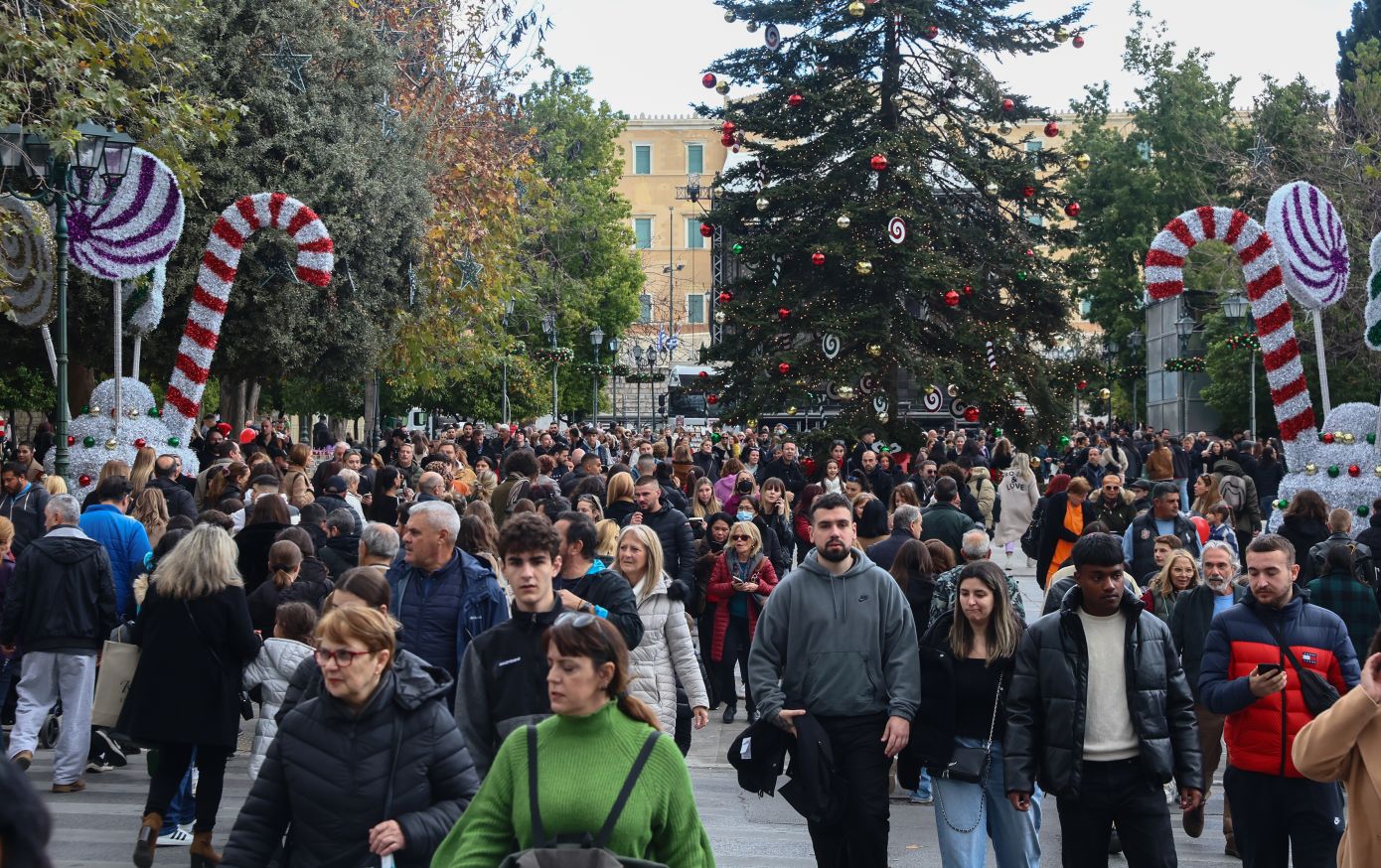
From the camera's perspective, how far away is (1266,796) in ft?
22.1

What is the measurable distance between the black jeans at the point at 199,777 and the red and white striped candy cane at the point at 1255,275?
14723 millimetres

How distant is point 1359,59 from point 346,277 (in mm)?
25912

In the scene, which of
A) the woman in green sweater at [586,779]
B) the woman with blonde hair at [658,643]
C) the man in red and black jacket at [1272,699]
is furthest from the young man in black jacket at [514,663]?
the man in red and black jacket at [1272,699]

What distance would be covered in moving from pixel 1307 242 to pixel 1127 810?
14.8 m

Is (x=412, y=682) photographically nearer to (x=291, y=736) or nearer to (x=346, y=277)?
(x=291, y=736)

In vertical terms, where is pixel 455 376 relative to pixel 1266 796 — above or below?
above

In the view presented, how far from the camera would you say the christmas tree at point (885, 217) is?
2791 cm

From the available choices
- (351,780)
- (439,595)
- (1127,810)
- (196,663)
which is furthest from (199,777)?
(1127,810)

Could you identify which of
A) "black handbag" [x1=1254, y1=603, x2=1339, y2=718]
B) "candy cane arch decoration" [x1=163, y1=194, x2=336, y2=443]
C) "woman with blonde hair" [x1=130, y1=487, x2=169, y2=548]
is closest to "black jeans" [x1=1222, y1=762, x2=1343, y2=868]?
"black handbag" [x1=1254, y1=603, x2=1339, y2=718]

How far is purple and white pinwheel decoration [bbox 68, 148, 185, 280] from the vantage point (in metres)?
17.9

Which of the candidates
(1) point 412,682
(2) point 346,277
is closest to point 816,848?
(1) point 412,682

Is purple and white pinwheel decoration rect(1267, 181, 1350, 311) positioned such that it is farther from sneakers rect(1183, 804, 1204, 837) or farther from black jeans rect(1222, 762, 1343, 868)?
black jeans rect(1222, 762, 1343, 868)

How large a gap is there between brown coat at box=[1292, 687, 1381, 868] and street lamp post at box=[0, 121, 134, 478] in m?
11.9

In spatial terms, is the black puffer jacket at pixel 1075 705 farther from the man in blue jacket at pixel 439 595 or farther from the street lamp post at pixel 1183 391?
the street lamp post at pixel 1183 391
